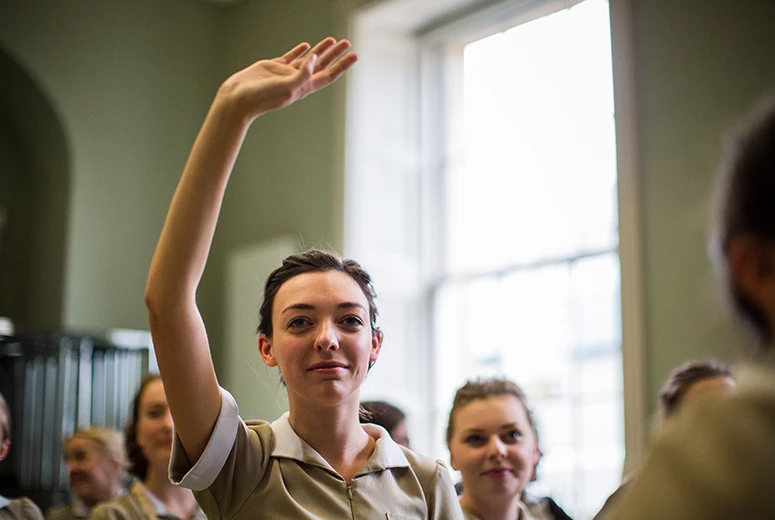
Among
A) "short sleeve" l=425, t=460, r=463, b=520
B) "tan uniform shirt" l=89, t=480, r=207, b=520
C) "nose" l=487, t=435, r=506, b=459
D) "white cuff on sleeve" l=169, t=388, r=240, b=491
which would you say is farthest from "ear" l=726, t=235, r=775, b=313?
"tan uniform shirt" l=89, t=480, r=207, b=520

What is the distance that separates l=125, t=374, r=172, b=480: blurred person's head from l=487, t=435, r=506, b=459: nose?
958 mm

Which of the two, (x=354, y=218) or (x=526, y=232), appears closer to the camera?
(x=526, y=232)

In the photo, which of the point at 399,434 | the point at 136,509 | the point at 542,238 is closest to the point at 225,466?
the point at 136,509

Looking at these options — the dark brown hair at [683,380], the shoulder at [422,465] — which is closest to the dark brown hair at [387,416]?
the dark brown hair at [683,380]

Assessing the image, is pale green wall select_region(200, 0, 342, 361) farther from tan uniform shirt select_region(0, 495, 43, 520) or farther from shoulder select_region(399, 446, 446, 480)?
shoulder select_region(399, 446, 446, 480)

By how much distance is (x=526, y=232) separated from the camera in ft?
17.3

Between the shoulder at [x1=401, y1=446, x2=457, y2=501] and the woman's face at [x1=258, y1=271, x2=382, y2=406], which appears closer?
the woman's face at [x1=258, y1=271, x2=382, y2=406]

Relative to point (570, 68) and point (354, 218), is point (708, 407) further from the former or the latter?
point (354, 218)

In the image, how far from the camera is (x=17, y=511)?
104 inches

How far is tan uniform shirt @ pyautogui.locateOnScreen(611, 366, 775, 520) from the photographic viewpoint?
26.9 inches

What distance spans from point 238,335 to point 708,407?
5488mm

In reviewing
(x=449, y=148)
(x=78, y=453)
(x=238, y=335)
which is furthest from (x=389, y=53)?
(x=78, y=453)

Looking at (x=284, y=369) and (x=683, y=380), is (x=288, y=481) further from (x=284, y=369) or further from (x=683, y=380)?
(x=683, y=380)

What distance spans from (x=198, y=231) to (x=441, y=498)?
0.70 metres
